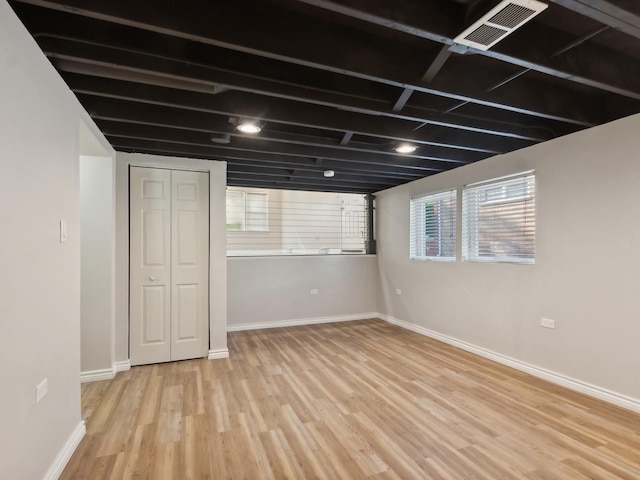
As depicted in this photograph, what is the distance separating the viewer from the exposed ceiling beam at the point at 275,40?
145 centimetres

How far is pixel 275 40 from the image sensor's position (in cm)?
169

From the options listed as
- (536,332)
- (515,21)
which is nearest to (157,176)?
(515,21)

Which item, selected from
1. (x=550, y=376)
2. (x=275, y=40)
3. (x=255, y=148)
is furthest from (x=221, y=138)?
(x=550, y=376)

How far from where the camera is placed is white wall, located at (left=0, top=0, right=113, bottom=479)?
4.55 ft

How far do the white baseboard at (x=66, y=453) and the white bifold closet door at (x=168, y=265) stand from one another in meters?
1.42

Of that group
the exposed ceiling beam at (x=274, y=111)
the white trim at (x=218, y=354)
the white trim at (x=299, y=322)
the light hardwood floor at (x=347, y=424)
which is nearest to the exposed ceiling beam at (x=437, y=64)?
the exposed ceiling beam at (x=274, y=111)

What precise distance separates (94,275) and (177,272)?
810mm

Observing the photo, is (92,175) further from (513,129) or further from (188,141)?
(513,129)

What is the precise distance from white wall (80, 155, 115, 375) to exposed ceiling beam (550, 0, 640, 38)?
3690 mm

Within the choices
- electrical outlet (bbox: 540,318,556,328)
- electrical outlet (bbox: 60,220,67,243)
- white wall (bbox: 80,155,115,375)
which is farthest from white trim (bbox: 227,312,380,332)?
electrical outlet (bbox: 60,220,67,243)

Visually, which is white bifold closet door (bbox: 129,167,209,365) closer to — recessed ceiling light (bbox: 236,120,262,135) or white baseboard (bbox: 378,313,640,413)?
recessed ceiling light (bbox: 236,120,262,135)

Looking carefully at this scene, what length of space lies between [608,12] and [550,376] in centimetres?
304

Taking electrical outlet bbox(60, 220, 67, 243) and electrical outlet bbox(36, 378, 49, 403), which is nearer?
electrical outlet bbox(36, 378, 49, 403)

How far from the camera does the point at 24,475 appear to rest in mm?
1521
